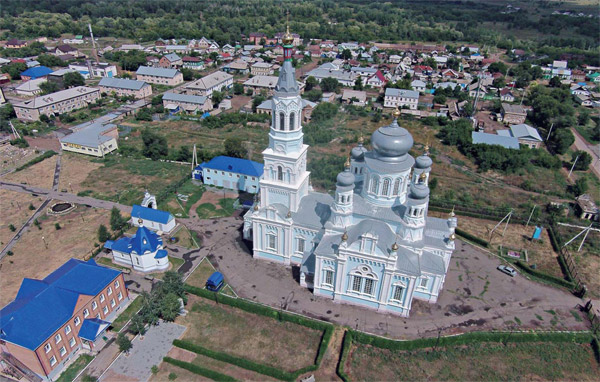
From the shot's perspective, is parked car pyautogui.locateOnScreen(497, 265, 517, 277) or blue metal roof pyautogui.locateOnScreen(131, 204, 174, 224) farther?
blue metal roof pyautogui.locateOnScreen(131, 204, 174, 224)

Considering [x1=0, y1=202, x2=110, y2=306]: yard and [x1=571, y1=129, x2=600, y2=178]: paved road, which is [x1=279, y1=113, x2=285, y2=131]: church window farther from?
[x1=571, y1=129, x2=600, y2=178]: paved road

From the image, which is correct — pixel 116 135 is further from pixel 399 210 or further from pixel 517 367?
pixel 517 367

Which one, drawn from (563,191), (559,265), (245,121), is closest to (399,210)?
(559,265)

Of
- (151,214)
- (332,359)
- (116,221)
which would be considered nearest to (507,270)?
(332,359)

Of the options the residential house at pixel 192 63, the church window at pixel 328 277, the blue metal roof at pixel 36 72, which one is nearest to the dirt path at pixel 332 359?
the church window at pixel 328 277

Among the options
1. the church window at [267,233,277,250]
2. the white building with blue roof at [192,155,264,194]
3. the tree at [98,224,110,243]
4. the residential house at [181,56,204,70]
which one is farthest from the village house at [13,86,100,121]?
the church window at [267,233,277,250]

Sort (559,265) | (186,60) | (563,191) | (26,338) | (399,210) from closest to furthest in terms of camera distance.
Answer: (26,338) < (399,210) < (559,265) < (563,191) < (186,60)

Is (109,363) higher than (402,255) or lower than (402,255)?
lower
